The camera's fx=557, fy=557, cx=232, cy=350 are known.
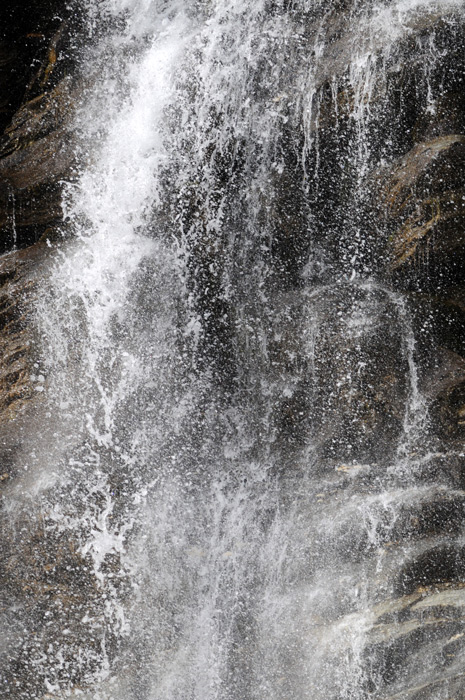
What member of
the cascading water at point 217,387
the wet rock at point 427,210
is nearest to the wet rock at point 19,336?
the cascading water at point 217,387

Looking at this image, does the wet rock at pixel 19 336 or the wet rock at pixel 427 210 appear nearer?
the wet rock at pixel 427 210

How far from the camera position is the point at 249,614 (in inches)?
90.6

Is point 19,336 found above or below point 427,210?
above

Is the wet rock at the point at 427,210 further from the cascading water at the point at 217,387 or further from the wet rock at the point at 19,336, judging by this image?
the wet rock at the point at 19,336

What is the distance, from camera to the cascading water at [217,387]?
2250 millimetres

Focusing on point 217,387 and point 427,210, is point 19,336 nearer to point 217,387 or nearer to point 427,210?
point 217,387

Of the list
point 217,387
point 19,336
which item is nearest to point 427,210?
point 217,387

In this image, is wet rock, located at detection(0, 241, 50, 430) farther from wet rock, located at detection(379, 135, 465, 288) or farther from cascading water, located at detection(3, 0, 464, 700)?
wet rock, located at detection(379, 135, 465, 288)

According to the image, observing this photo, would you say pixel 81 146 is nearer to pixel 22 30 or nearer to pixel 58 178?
pixel 58 178

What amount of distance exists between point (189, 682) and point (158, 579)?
0.46 m

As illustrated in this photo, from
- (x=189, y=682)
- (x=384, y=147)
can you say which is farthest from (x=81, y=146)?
(x=189, y=682)

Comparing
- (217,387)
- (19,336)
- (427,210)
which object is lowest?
(217,387)

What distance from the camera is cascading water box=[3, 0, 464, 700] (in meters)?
2.25

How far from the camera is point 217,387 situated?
7.48ft
